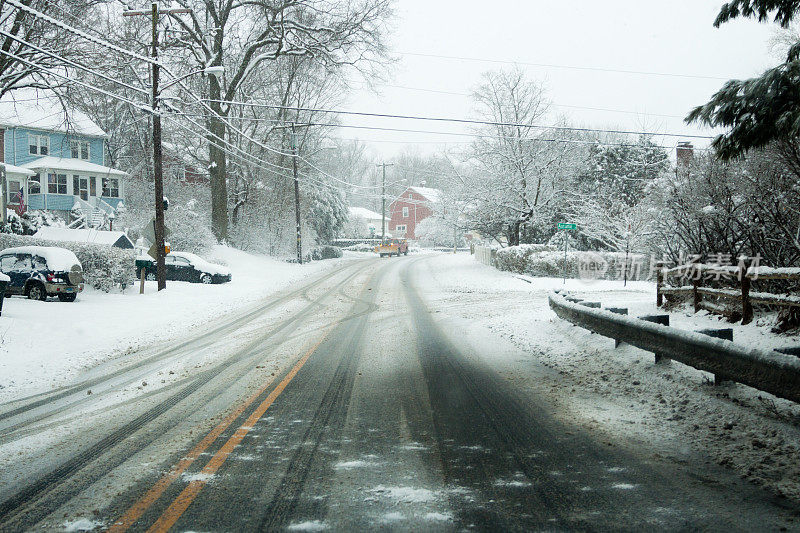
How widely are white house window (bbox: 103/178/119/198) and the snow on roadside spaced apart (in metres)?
38.2

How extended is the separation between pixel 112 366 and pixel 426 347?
17.4 feet

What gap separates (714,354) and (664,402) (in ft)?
2.53

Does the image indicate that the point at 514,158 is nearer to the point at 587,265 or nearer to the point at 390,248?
the point at 587,265

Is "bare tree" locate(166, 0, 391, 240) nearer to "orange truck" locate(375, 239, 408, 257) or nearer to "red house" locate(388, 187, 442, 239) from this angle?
"orange truck" locate(375, 239, 408, 257)

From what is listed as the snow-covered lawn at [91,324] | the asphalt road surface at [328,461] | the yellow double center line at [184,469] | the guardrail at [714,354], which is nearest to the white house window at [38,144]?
the snow-covered lawn at [91,324]

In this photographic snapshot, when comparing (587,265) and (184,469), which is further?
(587,265)

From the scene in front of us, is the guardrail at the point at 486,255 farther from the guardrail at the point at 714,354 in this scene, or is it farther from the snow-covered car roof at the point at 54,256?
the guardrail at the point at 714,354

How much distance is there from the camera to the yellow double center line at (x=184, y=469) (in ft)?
12.6

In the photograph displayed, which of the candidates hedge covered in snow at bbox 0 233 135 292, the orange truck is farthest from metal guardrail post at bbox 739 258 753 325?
the orange truck

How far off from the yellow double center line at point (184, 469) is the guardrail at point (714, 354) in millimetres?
4994

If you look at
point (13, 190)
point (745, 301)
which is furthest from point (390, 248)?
point (745, 301)

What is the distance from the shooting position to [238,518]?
3908 millimetres

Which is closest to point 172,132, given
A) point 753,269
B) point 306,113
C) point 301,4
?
point 306,113

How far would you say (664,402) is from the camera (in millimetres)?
6715
